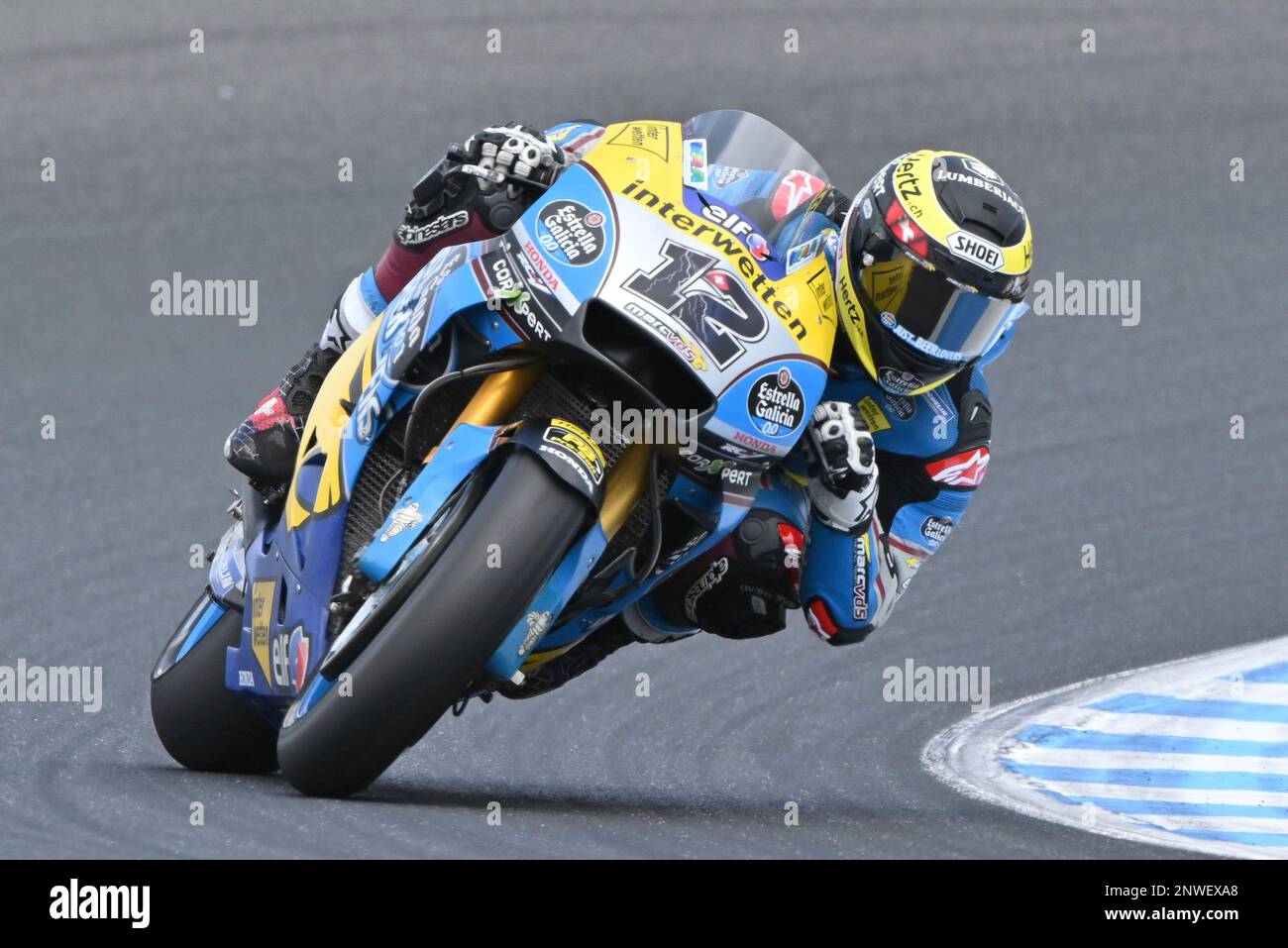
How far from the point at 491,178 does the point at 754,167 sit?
0.72 metres

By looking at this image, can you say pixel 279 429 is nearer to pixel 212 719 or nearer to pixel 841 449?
pixel 212 719

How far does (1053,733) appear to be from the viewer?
669 cm

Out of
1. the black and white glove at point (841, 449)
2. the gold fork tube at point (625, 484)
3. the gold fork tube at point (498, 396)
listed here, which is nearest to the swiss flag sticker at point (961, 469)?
Result: the black and white glove at point (841, 449)

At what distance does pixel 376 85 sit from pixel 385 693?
6.30 m

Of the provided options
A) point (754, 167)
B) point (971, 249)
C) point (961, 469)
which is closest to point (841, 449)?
point (971, 249)

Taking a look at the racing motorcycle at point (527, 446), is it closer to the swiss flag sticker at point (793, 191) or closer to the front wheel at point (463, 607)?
the front wheel at point (463, 607)

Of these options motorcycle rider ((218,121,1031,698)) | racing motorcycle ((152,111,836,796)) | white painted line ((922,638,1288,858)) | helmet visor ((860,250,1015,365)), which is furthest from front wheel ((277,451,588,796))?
white painted line ((922,638,1288,858))

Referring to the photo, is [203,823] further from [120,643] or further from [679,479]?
[120,643]

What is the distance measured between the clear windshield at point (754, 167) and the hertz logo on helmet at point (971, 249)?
2.39ft

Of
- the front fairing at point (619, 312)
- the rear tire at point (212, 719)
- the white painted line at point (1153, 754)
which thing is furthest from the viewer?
the rear tire at point (212, 719)

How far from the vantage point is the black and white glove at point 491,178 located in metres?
5.07

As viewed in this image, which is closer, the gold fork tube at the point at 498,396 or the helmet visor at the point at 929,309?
the gold fork tube at the point at 498,396

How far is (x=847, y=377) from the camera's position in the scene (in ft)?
17.1

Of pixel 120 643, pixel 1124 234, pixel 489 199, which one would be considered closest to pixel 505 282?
pixel 489 199
